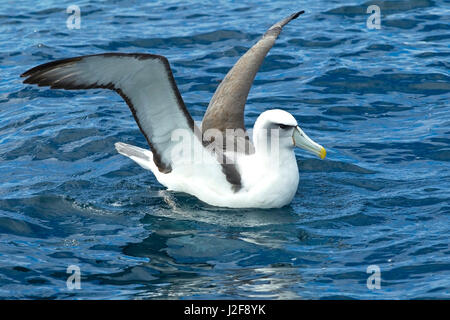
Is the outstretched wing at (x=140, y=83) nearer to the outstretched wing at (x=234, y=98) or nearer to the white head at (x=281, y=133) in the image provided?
the white head at (x=281, y=133)

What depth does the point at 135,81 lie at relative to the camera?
8.95 metres

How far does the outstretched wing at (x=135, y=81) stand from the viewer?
852 centimetres

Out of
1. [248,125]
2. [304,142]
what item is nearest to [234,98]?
[248,125]

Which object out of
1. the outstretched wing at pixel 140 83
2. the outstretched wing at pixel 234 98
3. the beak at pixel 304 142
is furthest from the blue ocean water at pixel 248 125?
the outstretched wing at pixel 234 98

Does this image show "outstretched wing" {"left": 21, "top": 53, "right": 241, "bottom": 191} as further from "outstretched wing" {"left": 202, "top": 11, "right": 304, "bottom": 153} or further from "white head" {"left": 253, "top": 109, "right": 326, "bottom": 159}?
"outstretched wing" {"left": 202, "top": 11, "right": 304, "bottom": 153}

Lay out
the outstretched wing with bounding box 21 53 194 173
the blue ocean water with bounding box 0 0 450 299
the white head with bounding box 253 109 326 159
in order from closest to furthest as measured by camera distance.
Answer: the blue ocean water with bounding box 0 0 450 299 → the outstretched wing with bounding box 21 53 194 173 → the white head with bounding box 253 109 326 159

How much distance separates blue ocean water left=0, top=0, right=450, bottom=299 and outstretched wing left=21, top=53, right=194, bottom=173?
1127 mm

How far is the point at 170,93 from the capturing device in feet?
29.5

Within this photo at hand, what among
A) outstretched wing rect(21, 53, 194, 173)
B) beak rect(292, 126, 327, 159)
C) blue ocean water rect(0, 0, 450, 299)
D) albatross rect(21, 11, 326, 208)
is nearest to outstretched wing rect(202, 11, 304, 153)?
albatross rect(21, 11, 326, 208)

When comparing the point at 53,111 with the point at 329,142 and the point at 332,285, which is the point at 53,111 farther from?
the point at 332,285

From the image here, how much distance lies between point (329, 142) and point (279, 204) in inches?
84.2

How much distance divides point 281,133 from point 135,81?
186cm

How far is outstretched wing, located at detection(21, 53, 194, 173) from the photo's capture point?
8516 mm
